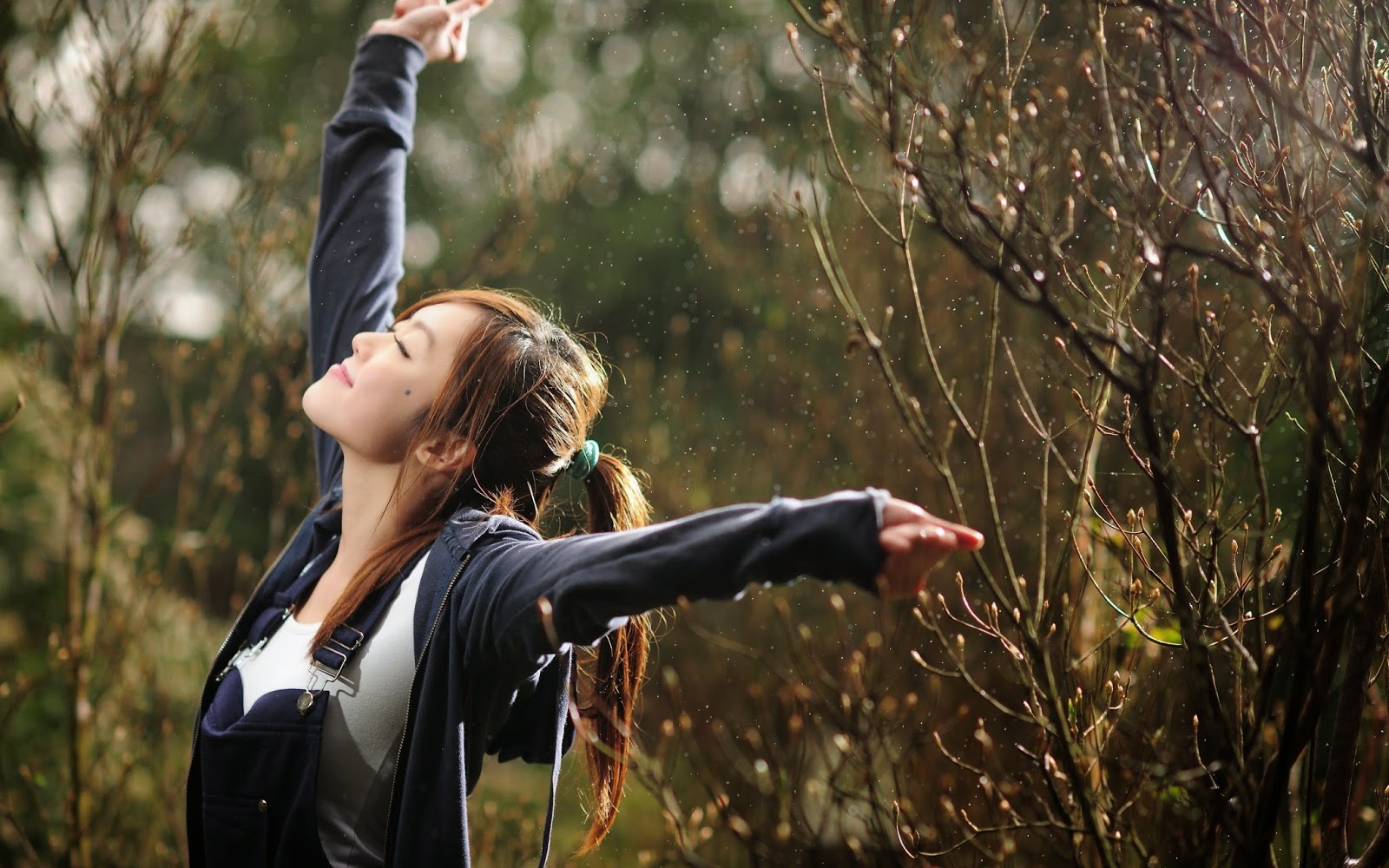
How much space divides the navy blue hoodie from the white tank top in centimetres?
6

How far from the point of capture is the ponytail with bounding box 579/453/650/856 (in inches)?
52.8

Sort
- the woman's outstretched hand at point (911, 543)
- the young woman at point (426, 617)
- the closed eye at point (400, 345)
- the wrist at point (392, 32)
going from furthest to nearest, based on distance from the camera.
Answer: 1. the wrist at point (392, 32)
2. the closed eye at point (400, 345)
3. the young woman at point (426, 617)
4. the woman's outstretched hand at point (911, 543)

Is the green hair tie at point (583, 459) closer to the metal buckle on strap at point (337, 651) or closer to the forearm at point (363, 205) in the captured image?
the metal buckle on strap at point (337, 651)

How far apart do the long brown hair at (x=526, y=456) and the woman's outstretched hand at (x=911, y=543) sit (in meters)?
0.54

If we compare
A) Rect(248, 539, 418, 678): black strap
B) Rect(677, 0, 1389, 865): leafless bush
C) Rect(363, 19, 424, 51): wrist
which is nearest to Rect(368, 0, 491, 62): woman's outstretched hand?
Rect(363, 19, 424, 51): wrist

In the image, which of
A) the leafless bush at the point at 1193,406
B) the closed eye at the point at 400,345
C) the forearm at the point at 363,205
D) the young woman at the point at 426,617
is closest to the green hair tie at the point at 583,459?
the young woman at the point at 426,617

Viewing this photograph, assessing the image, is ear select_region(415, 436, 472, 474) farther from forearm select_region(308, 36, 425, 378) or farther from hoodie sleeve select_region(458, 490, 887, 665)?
forearm select_region(308, 36, 425, 378)

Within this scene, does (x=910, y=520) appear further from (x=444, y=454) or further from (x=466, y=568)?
(x=444, y=454)

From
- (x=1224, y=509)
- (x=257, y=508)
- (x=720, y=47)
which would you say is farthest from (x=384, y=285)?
(x=720, y=47)

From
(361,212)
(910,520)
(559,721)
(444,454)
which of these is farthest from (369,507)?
(910,520)

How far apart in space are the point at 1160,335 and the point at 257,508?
6553mm

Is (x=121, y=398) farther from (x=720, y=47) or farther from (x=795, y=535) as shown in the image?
(x=720, y=47)

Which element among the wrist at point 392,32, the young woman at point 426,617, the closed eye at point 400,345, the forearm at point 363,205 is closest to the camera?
the young woman at point 426,617

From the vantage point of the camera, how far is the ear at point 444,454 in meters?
1.28
